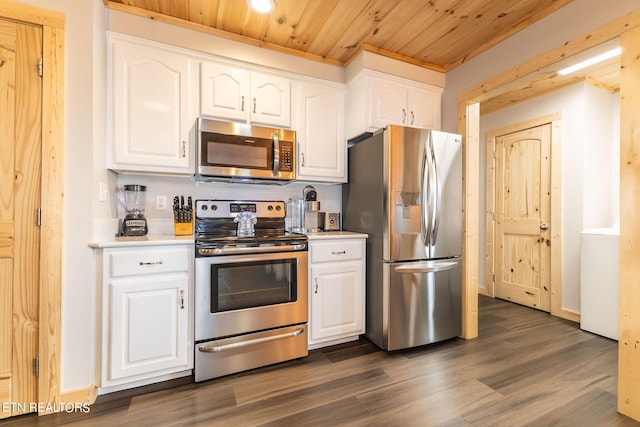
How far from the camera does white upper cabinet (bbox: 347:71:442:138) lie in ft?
8.24

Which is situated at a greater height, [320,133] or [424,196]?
[320,133]

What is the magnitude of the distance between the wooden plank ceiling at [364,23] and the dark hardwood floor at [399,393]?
215 cm

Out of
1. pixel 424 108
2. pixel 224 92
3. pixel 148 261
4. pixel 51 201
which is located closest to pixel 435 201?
pixel 424 108

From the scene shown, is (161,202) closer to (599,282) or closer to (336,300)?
(336,300)

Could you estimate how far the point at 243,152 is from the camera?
88.0 inches

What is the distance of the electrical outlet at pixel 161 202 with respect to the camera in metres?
2.30

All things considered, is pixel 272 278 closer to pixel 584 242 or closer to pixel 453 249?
pixel 453 249

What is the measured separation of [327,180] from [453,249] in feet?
4.13

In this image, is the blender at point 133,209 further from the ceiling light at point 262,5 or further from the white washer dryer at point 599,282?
the white washer dryer at point 599,282

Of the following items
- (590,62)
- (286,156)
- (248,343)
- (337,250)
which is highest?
(590,62)

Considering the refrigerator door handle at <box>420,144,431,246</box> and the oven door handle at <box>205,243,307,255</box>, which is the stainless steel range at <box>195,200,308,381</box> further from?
the refrigerator door handle at <box>420,144,431,246</box>

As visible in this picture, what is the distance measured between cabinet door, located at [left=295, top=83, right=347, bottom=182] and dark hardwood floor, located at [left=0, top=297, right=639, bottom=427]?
1514mm

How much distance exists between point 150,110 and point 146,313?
1.38m

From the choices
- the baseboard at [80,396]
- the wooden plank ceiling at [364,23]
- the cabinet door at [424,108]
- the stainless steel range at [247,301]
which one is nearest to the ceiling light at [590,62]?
the wooden plank ceiling at [364,23]
